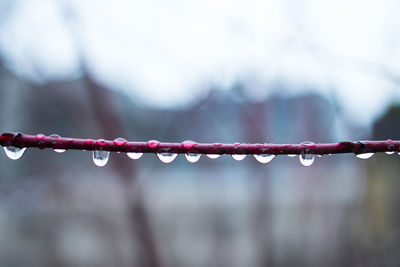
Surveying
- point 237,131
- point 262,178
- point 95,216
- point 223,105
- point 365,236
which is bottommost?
point 365,236

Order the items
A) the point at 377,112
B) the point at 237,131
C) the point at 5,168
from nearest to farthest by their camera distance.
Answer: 1. the point at 377,112
2. the point at 237,131
3. the point at 5,168

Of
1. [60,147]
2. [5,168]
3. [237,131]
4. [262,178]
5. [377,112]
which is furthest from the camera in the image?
[5,168]

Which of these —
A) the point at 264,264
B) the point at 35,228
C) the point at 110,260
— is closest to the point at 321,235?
the point at 264,264

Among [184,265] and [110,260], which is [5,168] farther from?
[184,265]

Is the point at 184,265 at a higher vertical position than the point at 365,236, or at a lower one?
lower

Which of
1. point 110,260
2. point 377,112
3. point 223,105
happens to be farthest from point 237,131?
point 110,260

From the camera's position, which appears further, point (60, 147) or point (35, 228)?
point (35, 228)

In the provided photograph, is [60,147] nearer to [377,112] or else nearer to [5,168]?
[377,112]
